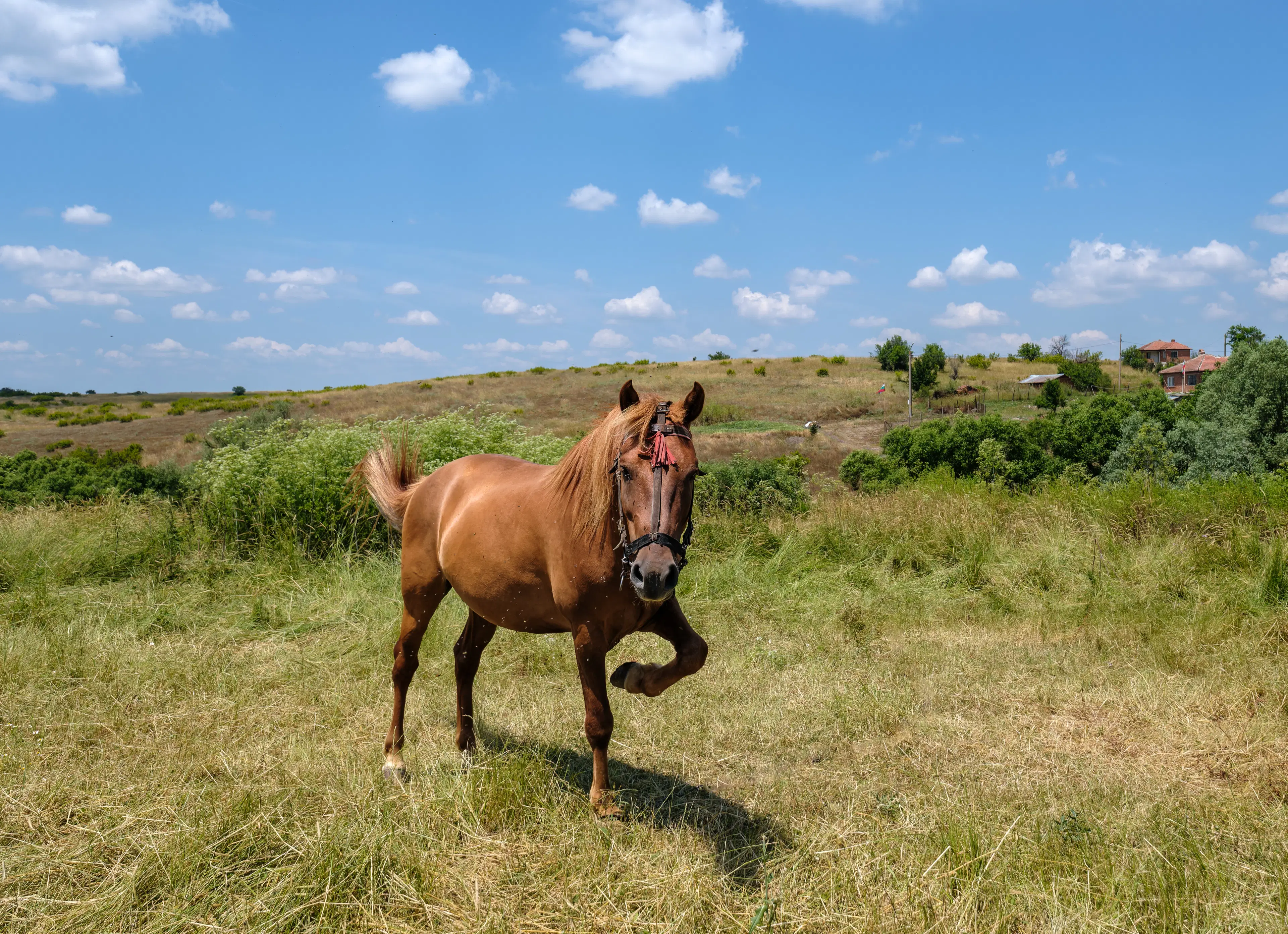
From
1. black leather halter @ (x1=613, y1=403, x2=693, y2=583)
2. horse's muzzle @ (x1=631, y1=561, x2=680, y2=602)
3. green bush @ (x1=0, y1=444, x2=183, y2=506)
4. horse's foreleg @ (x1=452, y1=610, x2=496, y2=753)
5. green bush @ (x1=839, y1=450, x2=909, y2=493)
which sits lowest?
green bush @ (x1=839, y1=450, x2=909, y2=493)

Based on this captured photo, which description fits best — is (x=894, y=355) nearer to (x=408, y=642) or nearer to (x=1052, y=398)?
(x=1052, y=398)

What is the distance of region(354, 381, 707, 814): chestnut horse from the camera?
2.89 meters

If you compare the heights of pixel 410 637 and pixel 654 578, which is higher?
pixel 654 578

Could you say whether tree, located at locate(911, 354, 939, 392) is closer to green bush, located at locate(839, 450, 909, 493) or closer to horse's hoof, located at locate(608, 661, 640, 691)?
green bush, located at locate(839, 450, 909, 493)

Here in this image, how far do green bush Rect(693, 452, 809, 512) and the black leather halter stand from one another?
660 cm

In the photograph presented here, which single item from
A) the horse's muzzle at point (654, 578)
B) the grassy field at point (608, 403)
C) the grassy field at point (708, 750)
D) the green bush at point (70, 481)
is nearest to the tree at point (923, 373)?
the grassy field at point (608, 403)

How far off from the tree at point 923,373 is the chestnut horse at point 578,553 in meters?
50.2

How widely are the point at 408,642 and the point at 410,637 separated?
4 cm

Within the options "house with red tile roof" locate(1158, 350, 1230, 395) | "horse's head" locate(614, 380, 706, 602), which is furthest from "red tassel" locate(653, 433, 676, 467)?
"house with red tile roof" locate(1158, 350, 1230, 395)

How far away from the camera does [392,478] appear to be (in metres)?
4.93

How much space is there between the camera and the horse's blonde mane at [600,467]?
3.08 meters

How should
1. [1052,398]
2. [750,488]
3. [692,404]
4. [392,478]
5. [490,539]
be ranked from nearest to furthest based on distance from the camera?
1. [692,404]
2. [490,539]
3. [392,478]
4. [750,488]
5. [1052,398]

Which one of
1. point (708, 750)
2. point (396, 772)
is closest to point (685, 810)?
point (708, 750)

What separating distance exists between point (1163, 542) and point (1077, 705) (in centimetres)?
432
